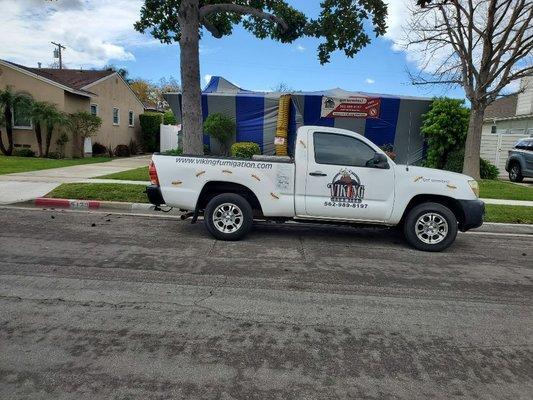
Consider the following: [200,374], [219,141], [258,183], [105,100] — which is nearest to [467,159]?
[219,141]

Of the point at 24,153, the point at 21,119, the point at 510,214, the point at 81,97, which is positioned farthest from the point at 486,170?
the point at 21,119

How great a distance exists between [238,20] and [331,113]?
6230 mm

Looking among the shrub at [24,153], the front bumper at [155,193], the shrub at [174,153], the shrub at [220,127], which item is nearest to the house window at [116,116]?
the shrub at [24,153]

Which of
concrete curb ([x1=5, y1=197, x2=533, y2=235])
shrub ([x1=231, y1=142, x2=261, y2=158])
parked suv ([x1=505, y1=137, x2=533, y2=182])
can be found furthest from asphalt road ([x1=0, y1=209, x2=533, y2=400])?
parked suv ([x1=505, y1=137, x2=533, y2=182])

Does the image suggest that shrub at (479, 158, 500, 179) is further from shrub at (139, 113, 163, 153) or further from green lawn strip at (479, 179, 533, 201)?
shrub at (139, 113, 163, 153)

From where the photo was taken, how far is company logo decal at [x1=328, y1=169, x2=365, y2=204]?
6965mm

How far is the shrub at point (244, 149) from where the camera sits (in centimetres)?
1731

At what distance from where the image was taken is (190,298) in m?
4.65

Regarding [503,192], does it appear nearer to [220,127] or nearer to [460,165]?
[460,165]

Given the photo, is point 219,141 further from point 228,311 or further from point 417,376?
point 417,376

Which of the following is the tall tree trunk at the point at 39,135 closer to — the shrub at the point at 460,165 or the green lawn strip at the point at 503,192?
the shrub at the point at 460,165

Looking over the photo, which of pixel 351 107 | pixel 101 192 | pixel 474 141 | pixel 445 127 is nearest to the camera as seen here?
pixel 101 192

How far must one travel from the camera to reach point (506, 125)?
103 feet

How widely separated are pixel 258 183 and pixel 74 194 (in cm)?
556
